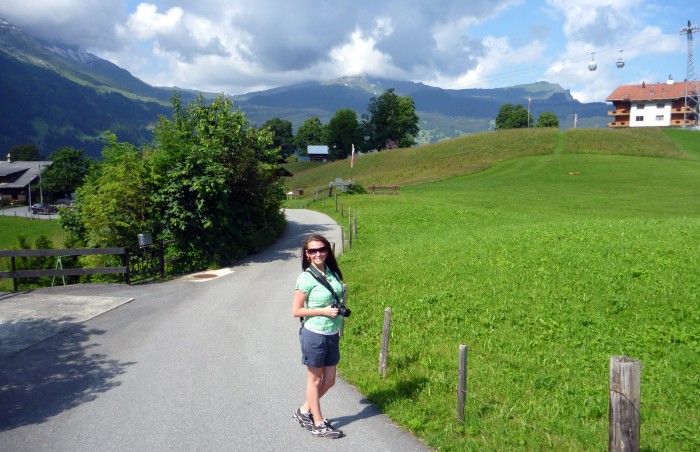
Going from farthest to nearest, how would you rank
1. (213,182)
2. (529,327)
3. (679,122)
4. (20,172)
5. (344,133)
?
(679,122)
(344,133)
(20,172)
(213,182)
(529,327)

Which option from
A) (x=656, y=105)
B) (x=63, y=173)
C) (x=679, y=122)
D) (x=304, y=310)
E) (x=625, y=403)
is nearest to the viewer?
(x=625, y=403)

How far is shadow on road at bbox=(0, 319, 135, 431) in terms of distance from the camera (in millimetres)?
6812

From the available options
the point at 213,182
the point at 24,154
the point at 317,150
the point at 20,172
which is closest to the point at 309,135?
the point at 317,150

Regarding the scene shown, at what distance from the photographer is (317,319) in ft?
19.4

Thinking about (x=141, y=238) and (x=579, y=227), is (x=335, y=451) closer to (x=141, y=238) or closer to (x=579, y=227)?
(x=141, y=238)

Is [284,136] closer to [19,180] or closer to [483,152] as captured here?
[19,180]

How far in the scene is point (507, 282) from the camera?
1243cm

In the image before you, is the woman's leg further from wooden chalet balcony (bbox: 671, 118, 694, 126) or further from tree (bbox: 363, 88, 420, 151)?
wooden chalet balcony (bbox: 671, 118, 694, 126)

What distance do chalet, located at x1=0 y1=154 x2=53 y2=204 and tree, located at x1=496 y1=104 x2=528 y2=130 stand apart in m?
113

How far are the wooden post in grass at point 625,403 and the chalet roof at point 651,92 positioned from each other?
13111cm

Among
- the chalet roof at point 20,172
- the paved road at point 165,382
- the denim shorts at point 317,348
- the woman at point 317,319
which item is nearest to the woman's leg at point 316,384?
the woman at point 317,319

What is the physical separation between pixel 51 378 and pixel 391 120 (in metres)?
115

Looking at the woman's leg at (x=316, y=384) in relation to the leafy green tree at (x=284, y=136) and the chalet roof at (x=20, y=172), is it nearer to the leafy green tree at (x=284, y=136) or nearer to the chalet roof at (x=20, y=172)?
the chalet roof at (x=20, y=172)

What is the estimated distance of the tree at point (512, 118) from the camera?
5374 inches
